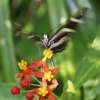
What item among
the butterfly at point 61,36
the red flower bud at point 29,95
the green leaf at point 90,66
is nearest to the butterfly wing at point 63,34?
the butterfly at point 61,36

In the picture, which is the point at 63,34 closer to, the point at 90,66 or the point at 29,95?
the point at 90,66

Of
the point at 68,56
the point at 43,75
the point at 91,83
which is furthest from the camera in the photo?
the point at 68,56

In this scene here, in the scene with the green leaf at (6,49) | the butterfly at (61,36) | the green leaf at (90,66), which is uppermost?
the butterfly at (61,36)

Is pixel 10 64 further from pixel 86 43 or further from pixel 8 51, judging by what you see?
pixel 86 43

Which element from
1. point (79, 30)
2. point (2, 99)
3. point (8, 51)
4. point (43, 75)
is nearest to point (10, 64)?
point (8, 51)

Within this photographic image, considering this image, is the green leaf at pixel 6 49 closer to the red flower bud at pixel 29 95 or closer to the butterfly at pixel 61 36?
the butterfly at pixel 61 36

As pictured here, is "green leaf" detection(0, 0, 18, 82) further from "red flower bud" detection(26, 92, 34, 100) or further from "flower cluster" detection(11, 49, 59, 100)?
"red flower bud" detection(26, 92, 34, 100)
